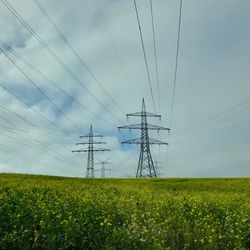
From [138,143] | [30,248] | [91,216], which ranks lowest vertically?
[30,248]

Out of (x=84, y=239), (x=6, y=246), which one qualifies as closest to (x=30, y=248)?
(x=6, y=246)

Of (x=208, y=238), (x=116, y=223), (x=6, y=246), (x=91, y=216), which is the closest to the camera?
(x=6, y=246)

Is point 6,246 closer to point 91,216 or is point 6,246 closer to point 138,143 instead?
point 91,216

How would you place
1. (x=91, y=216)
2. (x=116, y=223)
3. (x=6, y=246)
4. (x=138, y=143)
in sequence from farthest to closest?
(x=138, y=143) < (x=116, y=223) < (x=91, y=216) < (x=6, y=246)

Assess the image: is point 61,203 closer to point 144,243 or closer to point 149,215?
point 149,215

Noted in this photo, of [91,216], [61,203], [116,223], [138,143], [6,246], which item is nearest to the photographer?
[6,246]

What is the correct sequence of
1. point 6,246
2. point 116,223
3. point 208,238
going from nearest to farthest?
1. point 6,246
2. point 208,238
3. point 116,223

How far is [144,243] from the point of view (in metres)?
8.60

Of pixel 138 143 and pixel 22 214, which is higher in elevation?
pixel 138 143

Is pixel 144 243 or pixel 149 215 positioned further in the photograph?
pixel 149 215

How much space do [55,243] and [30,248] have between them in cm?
61

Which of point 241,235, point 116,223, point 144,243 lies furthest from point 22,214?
point 241,235

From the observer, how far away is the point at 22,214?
9945mm

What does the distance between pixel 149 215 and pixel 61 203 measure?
9.64 feet
